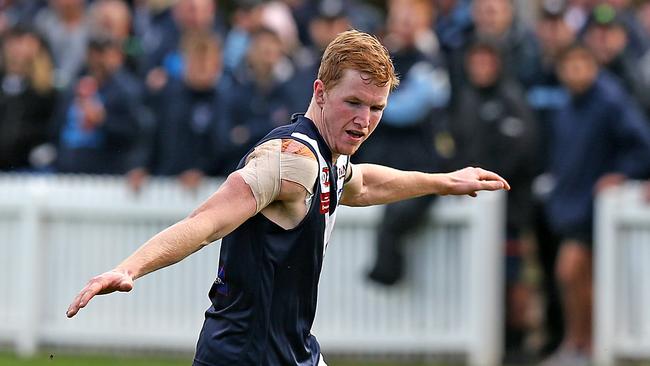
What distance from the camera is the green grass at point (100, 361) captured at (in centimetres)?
1080

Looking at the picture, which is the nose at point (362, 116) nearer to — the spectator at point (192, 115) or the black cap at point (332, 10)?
the spectator at point (192, 115)

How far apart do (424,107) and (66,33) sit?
4637mm

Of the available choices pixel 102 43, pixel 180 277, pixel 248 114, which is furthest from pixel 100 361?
pixel 102 43

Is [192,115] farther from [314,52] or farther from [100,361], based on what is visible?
[100,361]

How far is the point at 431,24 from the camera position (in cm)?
1238

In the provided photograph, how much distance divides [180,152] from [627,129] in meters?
3.70

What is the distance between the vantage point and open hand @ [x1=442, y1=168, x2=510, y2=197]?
19.0 feet

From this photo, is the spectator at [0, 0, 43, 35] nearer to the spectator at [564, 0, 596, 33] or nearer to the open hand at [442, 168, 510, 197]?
the spectator at [564, 0, 596, 33]

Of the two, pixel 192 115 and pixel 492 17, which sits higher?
pixel 492 17

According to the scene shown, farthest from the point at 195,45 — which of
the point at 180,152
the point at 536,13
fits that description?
the point at 536,13

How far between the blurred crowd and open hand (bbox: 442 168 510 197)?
15.2 ft

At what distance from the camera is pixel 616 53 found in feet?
37.0

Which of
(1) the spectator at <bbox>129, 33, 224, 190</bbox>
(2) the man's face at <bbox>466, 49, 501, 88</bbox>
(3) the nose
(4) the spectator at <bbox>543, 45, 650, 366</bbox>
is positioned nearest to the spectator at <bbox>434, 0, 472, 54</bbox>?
(2) the man's face at <bbox>466, 49, 501, 88</bbox>

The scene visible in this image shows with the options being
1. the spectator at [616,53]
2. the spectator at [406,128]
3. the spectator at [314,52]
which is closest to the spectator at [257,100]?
the spectator at [314,52]
